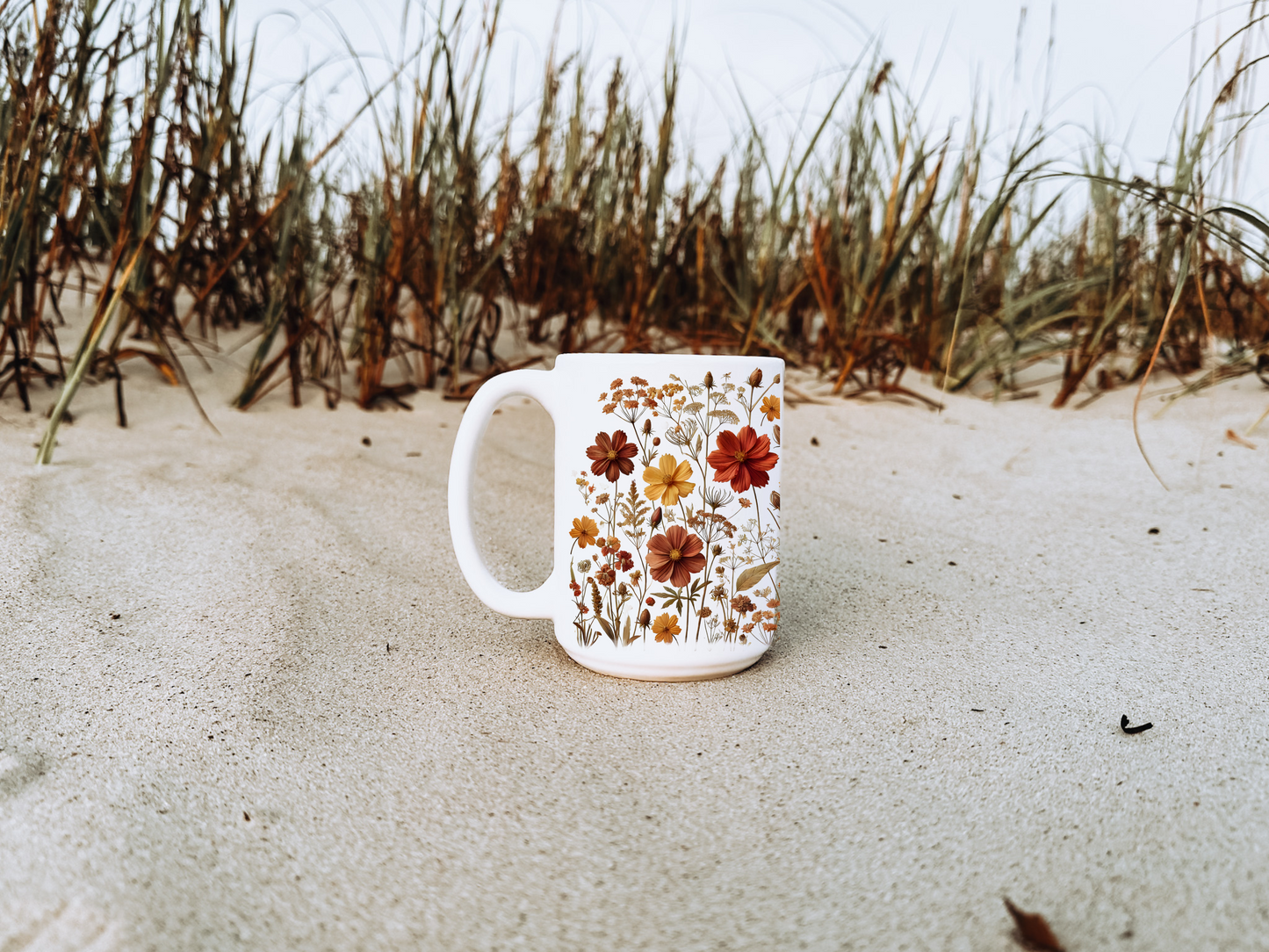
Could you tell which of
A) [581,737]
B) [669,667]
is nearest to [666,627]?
[669,667]

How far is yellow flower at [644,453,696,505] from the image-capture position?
926 mm

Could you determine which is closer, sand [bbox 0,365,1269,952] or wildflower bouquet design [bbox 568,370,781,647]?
sand [bbox 0,365,1269,952]

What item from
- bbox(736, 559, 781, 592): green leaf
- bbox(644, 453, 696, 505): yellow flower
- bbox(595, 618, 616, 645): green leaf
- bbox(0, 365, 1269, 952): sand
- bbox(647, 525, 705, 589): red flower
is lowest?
bbox(0, 365, 1269, 952): sand

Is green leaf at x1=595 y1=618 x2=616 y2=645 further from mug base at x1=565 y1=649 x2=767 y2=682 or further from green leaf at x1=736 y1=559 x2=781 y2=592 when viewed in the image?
green leaf at x1=736 y1=559 x2=781 y2=592

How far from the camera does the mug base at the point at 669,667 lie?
943 mm

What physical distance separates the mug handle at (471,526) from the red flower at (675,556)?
0.43 ft

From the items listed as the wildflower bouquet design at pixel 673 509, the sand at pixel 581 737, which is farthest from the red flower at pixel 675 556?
the sand at pixel 581 737

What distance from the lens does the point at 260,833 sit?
0.69 metres

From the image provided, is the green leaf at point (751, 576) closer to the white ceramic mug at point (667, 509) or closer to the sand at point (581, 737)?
the white ceramic mug at point (667, 509)

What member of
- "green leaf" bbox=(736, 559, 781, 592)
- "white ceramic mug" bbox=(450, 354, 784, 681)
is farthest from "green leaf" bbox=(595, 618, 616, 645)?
"green leaf" bbox=(736, 559, 781, 592)

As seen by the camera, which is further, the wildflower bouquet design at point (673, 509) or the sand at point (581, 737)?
the wildflower bouquet design at point (673, 509)

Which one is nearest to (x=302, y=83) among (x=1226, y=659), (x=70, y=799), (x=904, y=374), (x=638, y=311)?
(x=638, y=311)

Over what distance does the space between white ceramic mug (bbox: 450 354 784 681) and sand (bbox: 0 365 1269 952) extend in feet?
0.20

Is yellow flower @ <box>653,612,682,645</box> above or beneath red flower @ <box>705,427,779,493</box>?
beneath
